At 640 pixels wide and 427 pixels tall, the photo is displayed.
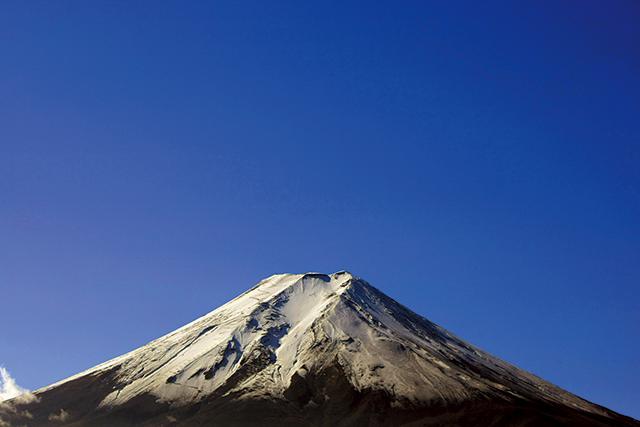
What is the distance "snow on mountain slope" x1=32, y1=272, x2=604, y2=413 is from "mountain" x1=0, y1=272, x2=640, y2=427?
0.34 metres

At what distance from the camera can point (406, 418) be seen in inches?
4321

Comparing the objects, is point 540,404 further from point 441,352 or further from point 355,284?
point 355,284

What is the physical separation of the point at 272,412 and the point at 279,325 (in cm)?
3652

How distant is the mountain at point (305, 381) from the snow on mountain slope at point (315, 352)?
34 cm

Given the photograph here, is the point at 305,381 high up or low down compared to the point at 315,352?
down

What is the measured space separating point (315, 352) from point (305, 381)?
10.5 metres

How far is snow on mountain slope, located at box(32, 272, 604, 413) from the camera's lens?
122188 mm

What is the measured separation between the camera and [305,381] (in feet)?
397

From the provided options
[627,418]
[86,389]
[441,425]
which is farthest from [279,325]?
[627,418]

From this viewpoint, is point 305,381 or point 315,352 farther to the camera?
point 315,352

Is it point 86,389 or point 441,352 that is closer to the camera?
point 86,389

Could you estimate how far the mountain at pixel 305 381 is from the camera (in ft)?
368

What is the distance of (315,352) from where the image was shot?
5157 inches

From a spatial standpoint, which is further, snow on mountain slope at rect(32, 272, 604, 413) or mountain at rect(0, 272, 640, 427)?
snow on mountain slope at rect(32, 272, 604, 413)
